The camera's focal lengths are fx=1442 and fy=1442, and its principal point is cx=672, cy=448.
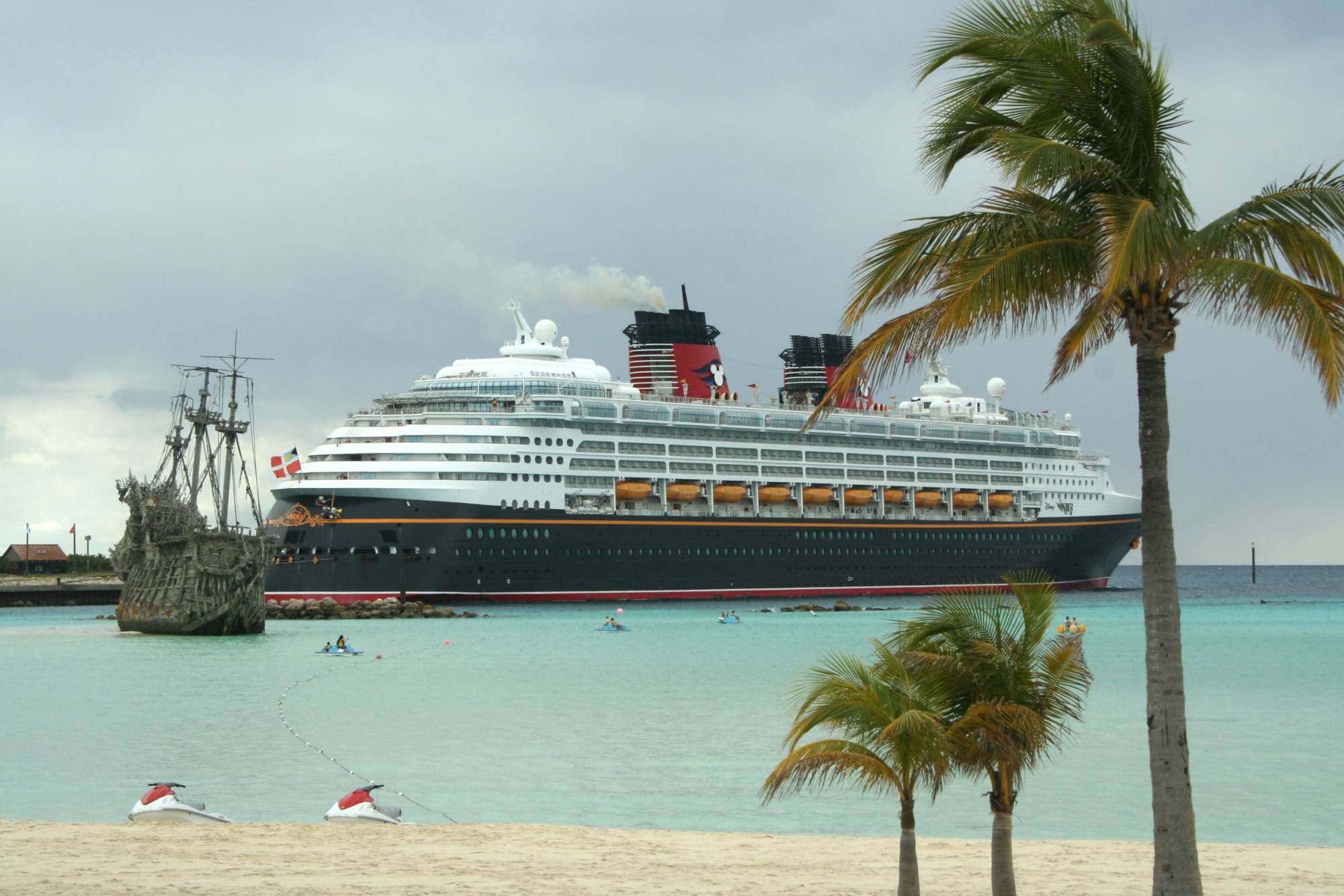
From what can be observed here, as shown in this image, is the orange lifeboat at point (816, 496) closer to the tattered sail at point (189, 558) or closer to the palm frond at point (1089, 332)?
the tattered sail at point (189, 558)

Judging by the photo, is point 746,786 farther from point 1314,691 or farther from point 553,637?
point 553,637

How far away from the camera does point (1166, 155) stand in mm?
9281

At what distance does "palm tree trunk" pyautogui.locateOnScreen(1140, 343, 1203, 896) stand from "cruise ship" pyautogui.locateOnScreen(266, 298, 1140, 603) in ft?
159

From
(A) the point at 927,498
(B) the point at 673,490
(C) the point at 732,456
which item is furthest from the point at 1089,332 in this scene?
(A) the point at 927,498

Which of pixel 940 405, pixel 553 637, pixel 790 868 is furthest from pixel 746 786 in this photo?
pixel 940 405

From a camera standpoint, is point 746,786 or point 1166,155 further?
point 746,786

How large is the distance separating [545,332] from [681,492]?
11.0 metres

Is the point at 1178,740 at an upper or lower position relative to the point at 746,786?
upper

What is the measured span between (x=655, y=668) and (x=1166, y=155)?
29019 millimetres

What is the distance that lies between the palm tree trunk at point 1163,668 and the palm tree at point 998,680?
0.74m

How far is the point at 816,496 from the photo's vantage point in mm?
75438

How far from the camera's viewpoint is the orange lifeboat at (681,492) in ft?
230

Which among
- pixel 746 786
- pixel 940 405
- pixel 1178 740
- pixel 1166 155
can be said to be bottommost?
pixel 746 786

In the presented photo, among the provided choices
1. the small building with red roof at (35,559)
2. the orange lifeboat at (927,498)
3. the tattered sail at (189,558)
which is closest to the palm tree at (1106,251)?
the tattered sail at (189,558)
